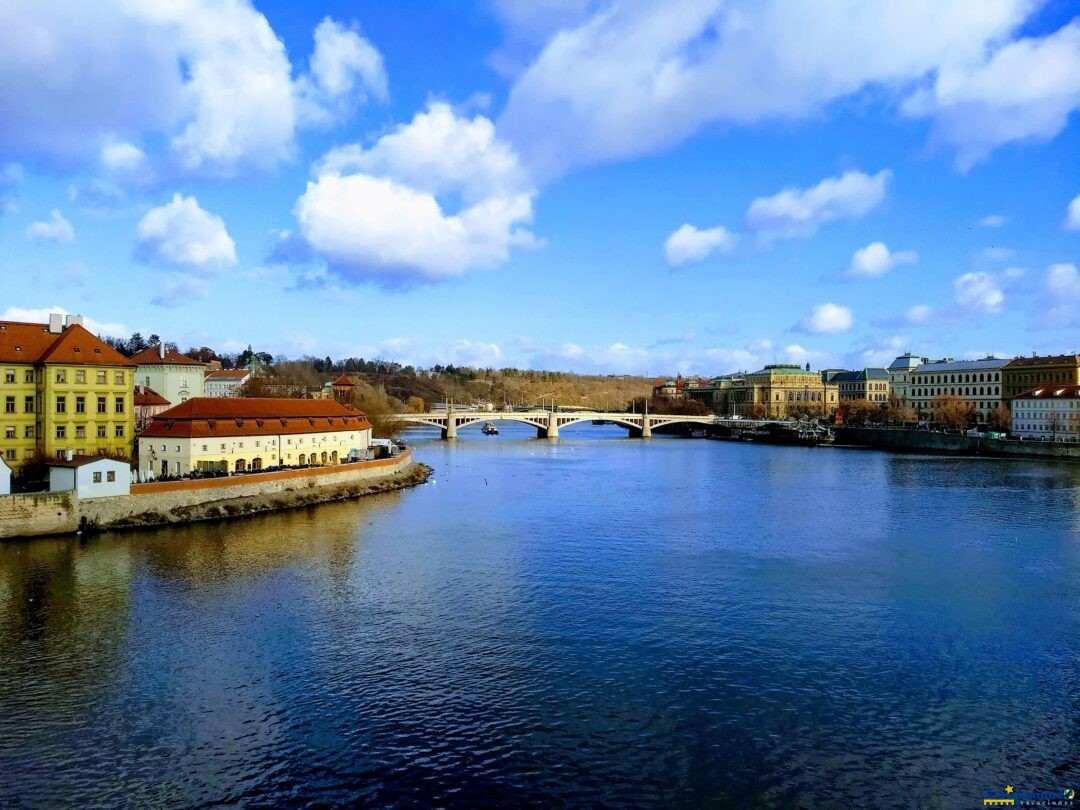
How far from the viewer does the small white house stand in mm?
28984

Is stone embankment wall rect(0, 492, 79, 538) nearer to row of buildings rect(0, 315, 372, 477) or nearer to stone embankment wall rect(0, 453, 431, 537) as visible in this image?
stone embankment wall rect(0, 453, 431, 537)

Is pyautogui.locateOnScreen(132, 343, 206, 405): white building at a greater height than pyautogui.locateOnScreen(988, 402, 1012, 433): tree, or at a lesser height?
greater

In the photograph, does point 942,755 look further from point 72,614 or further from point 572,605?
point 72,614

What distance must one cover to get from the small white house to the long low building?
348 cm

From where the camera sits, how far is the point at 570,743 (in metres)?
12.6

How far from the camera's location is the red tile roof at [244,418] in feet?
119

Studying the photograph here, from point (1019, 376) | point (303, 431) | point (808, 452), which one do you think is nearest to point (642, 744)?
point (303, 431)

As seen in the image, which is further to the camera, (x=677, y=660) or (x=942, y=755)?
(x=677, y=660)

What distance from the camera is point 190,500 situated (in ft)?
107

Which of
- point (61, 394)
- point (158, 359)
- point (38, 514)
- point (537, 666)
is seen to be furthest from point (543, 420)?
point (537, 666)

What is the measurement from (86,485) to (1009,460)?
68.3 meters

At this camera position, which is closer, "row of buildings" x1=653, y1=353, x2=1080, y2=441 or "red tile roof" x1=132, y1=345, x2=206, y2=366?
"red tile roof" x1=132, y1=345, x2=206, y2=366

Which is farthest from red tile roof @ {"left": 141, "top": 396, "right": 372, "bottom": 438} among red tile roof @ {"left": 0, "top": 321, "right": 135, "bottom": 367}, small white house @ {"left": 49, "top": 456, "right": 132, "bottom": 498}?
small white house @ {"left": 49, "top": 456, "right": 132, "bottom": 498}

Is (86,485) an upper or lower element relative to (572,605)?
upper
